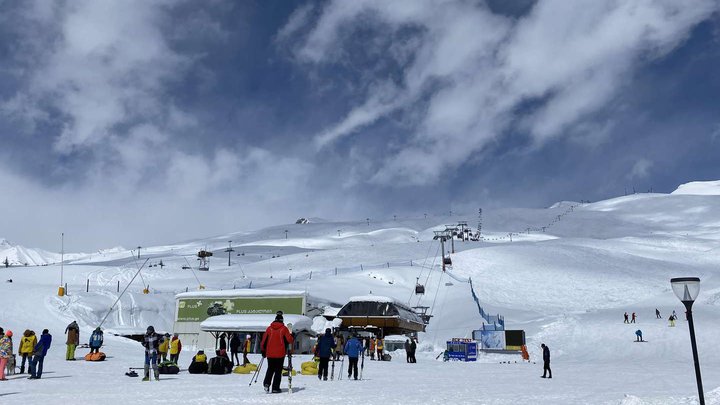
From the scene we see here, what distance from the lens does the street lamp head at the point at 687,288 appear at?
1043 centimetres

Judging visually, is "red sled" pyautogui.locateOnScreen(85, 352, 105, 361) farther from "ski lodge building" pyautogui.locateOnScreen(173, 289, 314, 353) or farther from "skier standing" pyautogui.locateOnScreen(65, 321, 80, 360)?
"ski lodge building" pyautogui.locateOnScreen(173, 289, 314, 353)

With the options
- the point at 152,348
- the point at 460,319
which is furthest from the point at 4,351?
the point at 460,319

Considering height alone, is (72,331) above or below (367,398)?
above

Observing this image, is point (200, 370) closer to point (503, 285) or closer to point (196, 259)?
point (503, 285)

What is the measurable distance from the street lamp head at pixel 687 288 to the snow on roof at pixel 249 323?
74.4 feet

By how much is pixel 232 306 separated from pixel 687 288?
3562 centimetres

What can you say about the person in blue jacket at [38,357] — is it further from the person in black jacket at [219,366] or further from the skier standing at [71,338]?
the skier standing at [71,338]

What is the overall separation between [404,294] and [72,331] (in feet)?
142

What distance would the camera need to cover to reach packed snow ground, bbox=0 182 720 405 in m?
13.2

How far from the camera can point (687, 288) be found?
1051 centimetres

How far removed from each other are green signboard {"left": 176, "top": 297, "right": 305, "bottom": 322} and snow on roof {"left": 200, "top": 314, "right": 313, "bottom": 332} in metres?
6.83

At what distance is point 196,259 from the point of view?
113 metres

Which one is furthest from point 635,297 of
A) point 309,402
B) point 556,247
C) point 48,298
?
point 309,402

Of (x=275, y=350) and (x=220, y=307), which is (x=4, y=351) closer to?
(x=275, y=350)
